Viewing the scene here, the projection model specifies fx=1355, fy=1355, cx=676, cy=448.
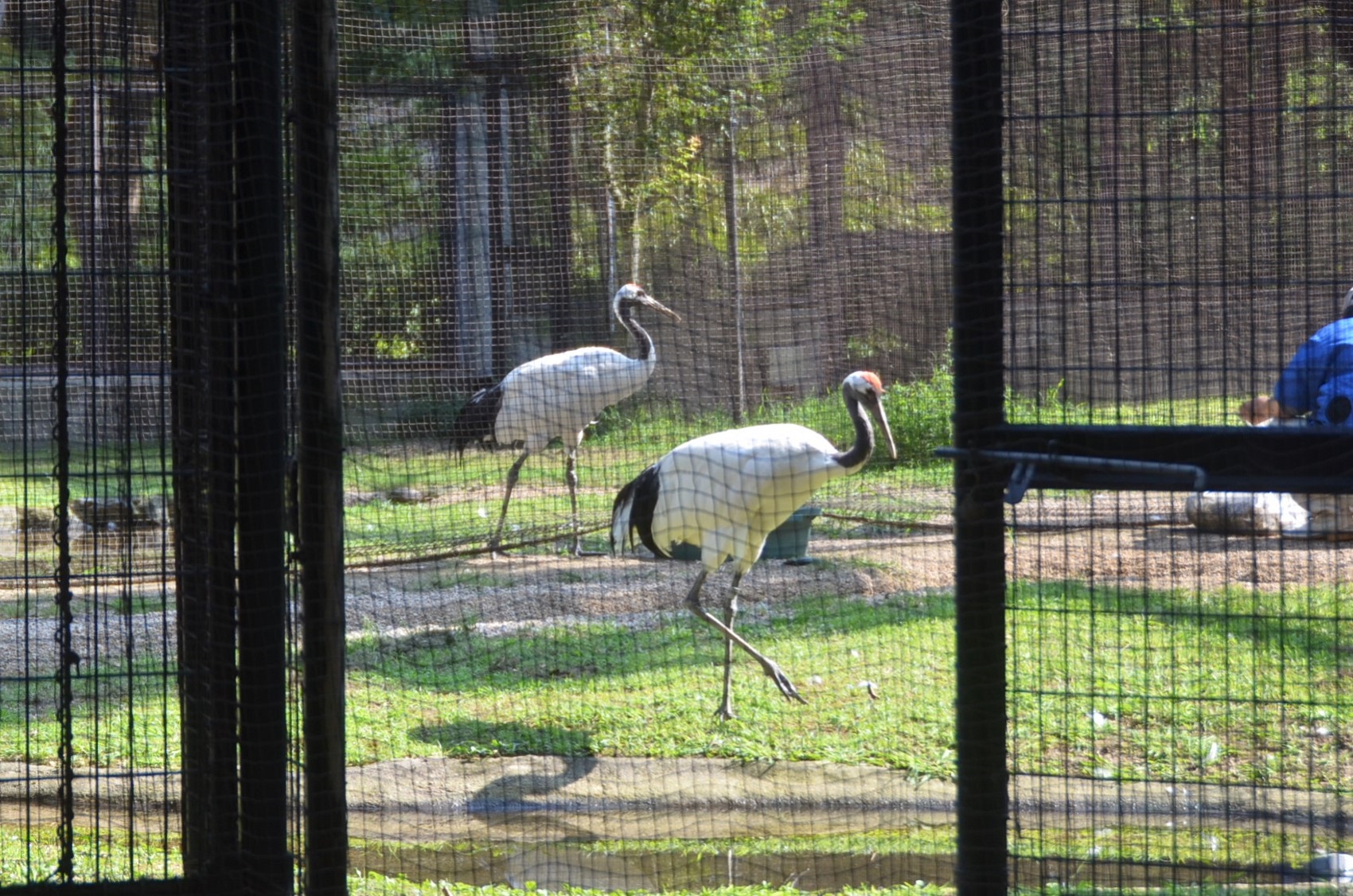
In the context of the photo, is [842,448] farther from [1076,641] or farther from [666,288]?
[666,288]

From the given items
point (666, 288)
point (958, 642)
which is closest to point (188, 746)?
point (958, 642)

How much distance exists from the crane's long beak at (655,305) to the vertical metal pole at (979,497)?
2.29 meters

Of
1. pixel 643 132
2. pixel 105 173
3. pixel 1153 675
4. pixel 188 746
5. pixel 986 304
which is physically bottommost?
Result: pixel 1153 675

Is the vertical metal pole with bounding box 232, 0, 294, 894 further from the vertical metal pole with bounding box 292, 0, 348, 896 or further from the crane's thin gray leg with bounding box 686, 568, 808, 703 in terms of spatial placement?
the crane's thin gray leg with bounding box 686, 568, 808, 703

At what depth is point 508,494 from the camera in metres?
6.94

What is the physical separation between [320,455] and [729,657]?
339cm

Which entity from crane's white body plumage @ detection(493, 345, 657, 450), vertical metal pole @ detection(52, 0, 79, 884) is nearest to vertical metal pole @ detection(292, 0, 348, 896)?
vertical metal pole @ detection(52, 0, 79, 884)

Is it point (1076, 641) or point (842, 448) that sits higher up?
point (842, 448)

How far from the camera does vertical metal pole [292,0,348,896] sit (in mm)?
2787

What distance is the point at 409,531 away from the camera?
679 centimetres

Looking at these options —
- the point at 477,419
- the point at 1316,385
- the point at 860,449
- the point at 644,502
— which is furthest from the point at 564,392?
the point at 1316,385

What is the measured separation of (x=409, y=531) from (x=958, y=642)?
4512 mm

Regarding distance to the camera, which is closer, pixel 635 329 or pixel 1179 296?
pixel 1179 296

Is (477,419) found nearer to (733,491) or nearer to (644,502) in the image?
(644,502)
